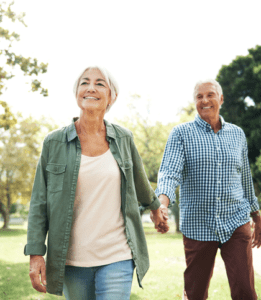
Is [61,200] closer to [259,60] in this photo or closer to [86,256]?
[86,256]

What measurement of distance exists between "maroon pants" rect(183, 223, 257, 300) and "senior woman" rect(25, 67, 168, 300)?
3.35ft

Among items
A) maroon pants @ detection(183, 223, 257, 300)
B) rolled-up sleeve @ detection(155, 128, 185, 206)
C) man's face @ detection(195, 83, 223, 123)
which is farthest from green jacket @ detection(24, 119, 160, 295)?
man's face @ detection(195, 83, 223, 123)

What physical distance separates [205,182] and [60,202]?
5.45 feet

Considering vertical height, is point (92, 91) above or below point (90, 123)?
above

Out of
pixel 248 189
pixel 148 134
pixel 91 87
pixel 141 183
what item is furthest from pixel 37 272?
pixel 148 134

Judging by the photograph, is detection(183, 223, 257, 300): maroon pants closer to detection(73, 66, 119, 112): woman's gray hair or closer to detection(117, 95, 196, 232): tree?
detection(73, 66, 119, 112): woman's gray hair

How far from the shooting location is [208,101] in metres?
3.91

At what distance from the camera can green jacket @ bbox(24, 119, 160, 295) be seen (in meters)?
2.52

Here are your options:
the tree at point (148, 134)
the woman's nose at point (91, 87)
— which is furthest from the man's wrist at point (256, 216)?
the tree at point (148, 134)

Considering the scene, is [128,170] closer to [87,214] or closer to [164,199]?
[87,214]

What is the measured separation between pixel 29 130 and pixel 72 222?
3456cm

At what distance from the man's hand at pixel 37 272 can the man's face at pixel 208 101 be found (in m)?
2.29

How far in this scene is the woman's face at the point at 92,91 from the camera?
278cm

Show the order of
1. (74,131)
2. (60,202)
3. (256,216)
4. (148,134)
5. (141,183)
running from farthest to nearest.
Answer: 1. (148,134)
2. (256,216)
3. (141,183)
4. (74,131)
5. (60,202)
